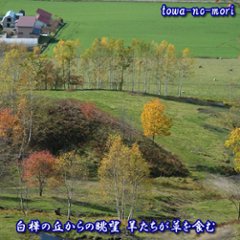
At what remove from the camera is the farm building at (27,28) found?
164 metres

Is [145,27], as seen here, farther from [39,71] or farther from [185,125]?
[185,125]

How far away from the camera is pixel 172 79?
422 feet

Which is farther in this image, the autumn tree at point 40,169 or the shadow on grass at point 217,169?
the shadow on grass at point 217,169

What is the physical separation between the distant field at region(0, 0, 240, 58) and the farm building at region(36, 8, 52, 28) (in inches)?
239

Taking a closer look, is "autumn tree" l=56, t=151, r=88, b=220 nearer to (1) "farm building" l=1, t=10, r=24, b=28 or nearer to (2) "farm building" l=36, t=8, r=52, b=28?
Answer: (2) "farm building" l=36, t=8, r=52, b=28

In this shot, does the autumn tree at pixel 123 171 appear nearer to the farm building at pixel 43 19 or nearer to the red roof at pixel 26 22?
the red roof at pixel 26 22

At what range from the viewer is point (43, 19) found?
566 ft

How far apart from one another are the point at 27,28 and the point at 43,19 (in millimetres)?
10278

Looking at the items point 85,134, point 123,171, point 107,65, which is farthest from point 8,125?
point 107,65

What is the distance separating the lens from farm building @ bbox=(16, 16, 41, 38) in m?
164

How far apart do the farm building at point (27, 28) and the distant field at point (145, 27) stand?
8.18 metres

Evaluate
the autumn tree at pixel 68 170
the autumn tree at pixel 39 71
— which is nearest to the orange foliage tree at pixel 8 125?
the autumn tree at pixel 68 170

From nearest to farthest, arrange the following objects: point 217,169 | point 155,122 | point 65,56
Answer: point 217,169 → point 155,122 → point 65,56

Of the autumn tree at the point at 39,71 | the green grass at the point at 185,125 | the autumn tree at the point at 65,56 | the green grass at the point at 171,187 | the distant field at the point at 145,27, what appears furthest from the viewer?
the distant field at the point at 145,27
